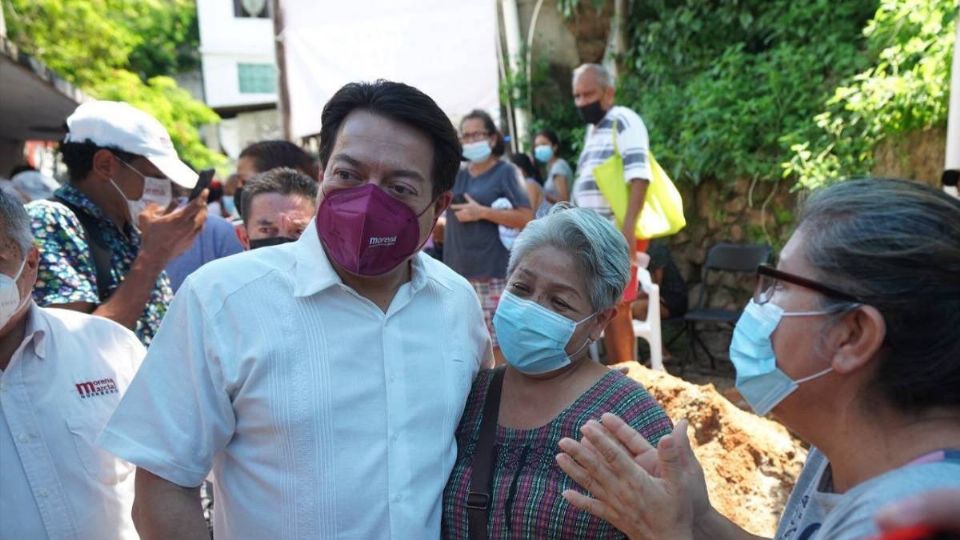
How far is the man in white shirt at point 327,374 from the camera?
1639mm

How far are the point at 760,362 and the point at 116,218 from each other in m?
2.34

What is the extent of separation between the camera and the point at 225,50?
30.4 metres

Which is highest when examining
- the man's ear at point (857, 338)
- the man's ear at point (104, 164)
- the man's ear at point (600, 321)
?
the man's ear at point (104, 164)

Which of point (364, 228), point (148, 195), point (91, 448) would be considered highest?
point (148, 195)

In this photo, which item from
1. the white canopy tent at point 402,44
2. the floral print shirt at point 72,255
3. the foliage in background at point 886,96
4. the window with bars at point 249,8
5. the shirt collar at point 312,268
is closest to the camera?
the shirt collar at point 312,268

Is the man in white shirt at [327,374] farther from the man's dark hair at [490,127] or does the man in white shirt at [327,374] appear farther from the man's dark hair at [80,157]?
the man's dark hair at [490,127]

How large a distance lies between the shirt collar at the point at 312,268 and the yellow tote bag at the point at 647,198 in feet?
10.5

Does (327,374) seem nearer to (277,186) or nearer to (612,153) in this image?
(277,186)

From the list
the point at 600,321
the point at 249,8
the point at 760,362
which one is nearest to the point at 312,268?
the point at 600,321

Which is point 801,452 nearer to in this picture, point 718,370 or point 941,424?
point 941,424

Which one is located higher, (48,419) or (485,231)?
(485,231)

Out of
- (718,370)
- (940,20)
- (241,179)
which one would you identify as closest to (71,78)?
(241,179)

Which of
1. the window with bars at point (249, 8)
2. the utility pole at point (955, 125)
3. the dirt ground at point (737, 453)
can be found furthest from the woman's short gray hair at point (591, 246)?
the window with bars at point (249, 8)

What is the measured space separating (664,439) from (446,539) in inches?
27.2
